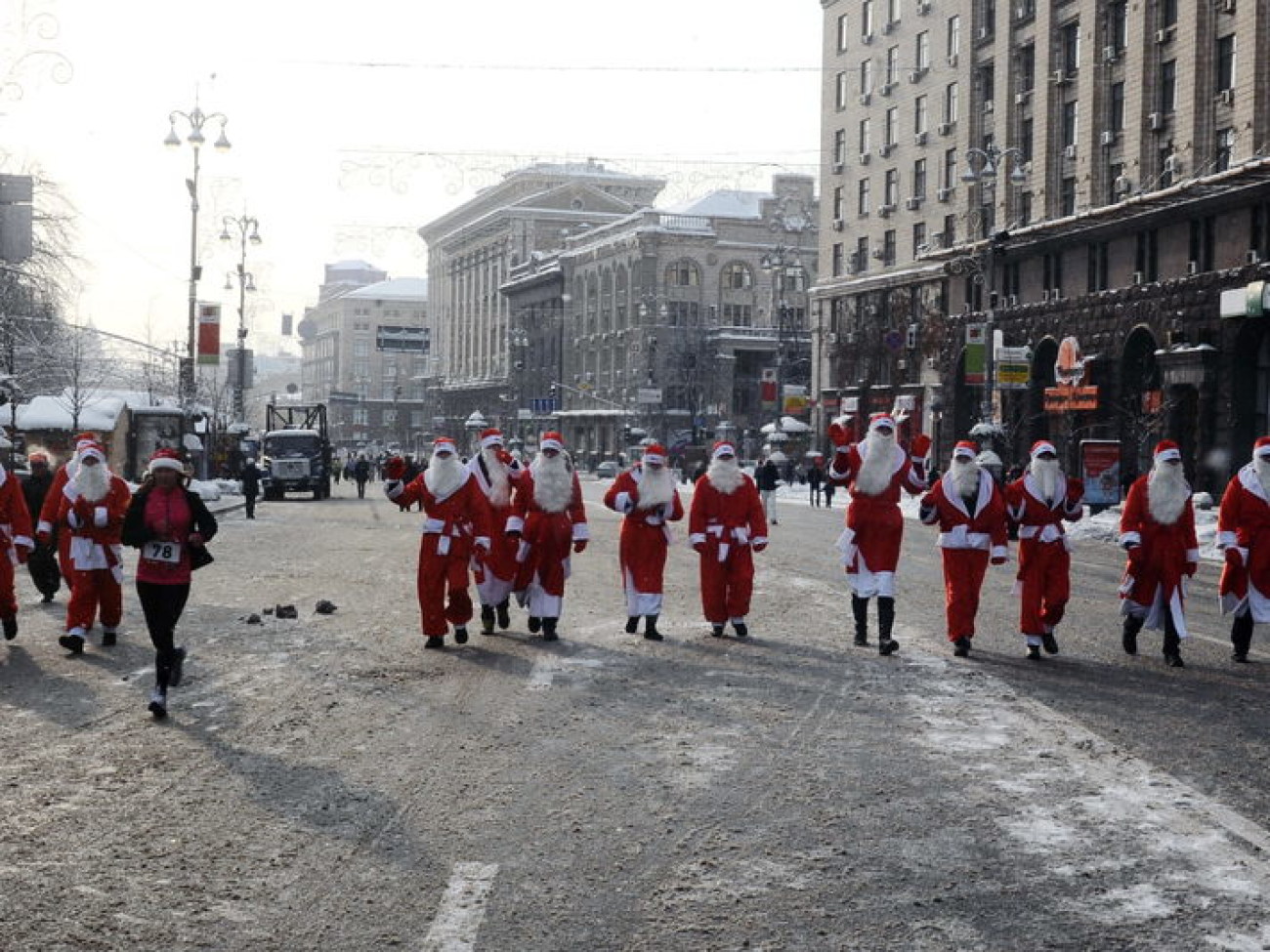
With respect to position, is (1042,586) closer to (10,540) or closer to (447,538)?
(447,538)

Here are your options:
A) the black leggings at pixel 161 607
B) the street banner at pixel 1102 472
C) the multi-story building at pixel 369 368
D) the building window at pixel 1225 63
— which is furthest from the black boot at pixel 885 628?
the multi-story building at pixel 369 368

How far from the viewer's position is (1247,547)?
1238 centimetres

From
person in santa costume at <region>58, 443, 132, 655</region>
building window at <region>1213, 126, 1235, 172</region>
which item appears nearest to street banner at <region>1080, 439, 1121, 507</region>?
building window at <region>1213, 126, 1235, 172</region>

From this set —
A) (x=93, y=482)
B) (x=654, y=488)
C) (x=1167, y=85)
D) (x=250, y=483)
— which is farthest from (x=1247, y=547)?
(x=1167, y=85)

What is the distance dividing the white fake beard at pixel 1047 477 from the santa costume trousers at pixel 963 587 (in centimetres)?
73

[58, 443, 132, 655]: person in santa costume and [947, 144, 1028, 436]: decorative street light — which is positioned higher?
[947, 144, 1028, 436]: decorative street light

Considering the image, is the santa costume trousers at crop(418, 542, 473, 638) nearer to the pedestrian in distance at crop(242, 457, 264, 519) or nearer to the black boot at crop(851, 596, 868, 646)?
the black boot at crop(851, 596, 868, 646)

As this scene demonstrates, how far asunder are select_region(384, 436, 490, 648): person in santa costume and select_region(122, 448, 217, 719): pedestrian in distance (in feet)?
10.5

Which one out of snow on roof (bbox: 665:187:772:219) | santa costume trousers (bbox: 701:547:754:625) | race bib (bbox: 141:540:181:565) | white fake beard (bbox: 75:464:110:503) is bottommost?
santa costume trousers (bbox: 701:547:754:625)

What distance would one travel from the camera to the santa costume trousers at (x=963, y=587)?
12297 millimetres

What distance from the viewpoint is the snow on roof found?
9875 cm

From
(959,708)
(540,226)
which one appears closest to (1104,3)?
(959,708)

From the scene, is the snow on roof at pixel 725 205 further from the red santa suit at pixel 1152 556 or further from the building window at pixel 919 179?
the red santa suit at pixel 1152 556

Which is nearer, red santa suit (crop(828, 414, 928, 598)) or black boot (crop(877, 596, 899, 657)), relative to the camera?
black boot (crop(877, 596, 899, 657))
